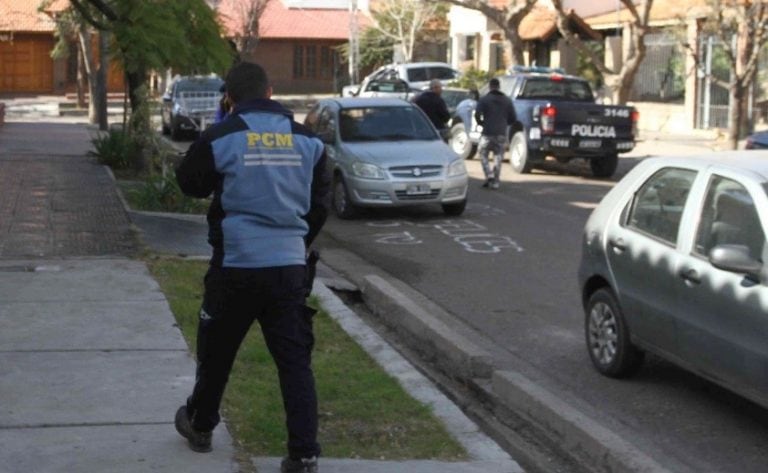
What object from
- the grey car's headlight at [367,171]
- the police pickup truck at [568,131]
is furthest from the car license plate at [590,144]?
the grey car's headlight at [367,171]

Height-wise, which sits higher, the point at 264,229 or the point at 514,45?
the point at 514,45

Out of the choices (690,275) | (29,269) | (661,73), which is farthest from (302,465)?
(661,73)

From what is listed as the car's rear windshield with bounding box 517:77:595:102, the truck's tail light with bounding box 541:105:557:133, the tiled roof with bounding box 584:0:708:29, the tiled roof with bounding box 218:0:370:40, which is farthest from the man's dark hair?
the tiled roof with bounding box 218:0:370:40

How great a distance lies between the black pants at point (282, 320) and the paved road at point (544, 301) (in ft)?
7.14

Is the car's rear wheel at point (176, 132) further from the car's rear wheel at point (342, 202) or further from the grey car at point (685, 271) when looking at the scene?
the grey car at point (685, 271)

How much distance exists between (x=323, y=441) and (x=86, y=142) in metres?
24.3

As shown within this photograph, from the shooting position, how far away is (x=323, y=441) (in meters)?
6.90

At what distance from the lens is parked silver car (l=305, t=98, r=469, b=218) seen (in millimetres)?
17234

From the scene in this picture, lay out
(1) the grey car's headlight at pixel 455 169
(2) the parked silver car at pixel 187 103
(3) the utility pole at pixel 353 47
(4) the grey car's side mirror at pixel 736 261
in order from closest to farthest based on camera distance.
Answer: (4) the grey car's side mirror at pixel 736 261 → (1) the grey car's headlight at pixel 455 169 → (2) the parked silver car at pixel 187 103 → (3) the utility pole at pixel 353 47

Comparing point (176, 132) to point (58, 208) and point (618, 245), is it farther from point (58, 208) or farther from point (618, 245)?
point (618, 245)

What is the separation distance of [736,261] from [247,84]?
2.82 meters

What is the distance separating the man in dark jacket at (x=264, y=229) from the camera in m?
5.79

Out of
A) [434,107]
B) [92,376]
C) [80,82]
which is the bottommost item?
[92,376]

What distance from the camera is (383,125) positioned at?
61.4 feet
